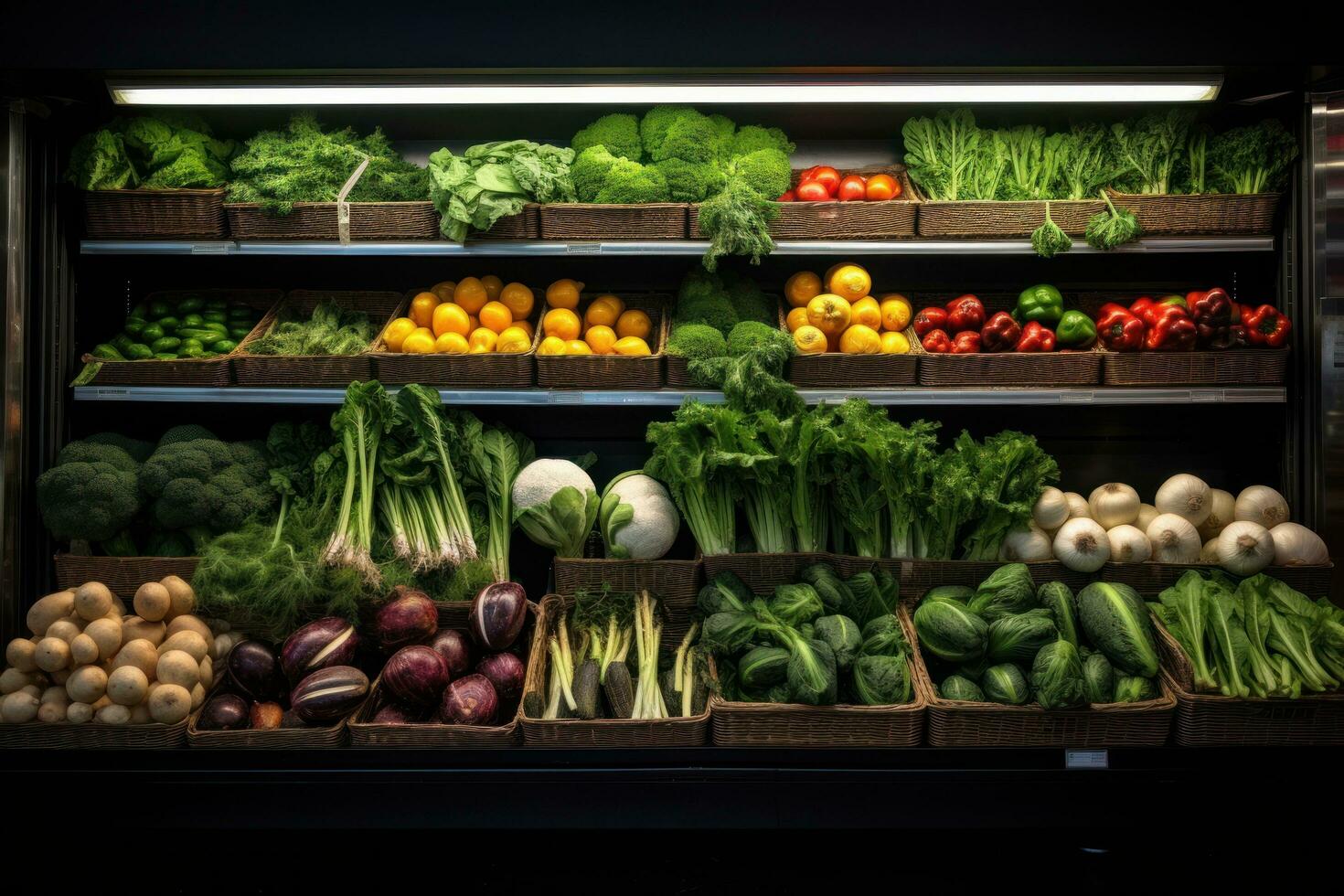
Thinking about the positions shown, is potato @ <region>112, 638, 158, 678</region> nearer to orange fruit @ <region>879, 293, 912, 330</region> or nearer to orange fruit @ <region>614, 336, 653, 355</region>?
orange fruit @ <region>614, 336, 653, 355</region>

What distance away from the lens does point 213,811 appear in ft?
9.59

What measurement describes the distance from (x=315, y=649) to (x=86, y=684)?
A: 2.21ft

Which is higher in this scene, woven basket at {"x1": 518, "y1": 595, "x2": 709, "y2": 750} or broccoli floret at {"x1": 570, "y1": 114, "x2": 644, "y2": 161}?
broccoli floret at {"x1": 570, "y1": 114, "x2": 644, "y2": 161}

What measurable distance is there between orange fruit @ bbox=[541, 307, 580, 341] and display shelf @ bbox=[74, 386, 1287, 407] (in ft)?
0.83

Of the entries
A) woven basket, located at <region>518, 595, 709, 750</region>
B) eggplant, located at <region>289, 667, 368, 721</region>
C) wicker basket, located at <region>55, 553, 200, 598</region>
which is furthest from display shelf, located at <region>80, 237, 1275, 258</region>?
woven basket, located at <region>518, 595, 709, 750</region>

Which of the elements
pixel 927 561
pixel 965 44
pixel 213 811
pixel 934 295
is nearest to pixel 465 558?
pixel 213 811

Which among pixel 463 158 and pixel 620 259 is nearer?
pixel 463 158

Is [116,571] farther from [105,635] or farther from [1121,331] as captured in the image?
[1121,331]

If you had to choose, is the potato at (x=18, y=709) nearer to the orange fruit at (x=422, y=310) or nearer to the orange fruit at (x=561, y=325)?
the orange fruit at (x=422, y=310)

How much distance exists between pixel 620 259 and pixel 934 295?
1.34m

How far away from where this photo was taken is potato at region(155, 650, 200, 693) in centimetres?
292

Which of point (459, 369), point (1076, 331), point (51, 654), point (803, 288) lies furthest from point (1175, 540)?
point (51, 654)

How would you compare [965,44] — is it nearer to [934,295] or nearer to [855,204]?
[855,204]

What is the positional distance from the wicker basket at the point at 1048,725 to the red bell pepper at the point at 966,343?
133cm
